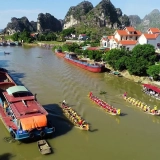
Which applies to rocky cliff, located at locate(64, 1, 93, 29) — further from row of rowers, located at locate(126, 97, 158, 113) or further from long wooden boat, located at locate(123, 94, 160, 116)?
long wooden boat, located at locate(123, 94, 160, 116)

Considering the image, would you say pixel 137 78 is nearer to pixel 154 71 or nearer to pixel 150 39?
pixel 154 71

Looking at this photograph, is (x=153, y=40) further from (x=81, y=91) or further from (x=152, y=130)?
A: (x=152, y=130)

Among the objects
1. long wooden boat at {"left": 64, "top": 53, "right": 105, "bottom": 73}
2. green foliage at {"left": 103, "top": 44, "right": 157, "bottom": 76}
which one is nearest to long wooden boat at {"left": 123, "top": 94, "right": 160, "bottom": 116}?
green foliage at {"left": 103, "top": 44, "right": 157, "bottom": 76}

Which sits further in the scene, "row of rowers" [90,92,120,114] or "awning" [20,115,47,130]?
"row of rowers" [90,92,120,114]

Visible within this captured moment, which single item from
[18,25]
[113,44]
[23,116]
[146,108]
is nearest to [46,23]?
[18,25]

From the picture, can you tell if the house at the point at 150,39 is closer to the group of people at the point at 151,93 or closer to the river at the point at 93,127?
the river at the point at 93,127

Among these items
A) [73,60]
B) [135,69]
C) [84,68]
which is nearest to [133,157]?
[135,69]

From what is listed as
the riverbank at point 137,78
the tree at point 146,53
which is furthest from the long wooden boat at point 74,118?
the tree at point 146,53
